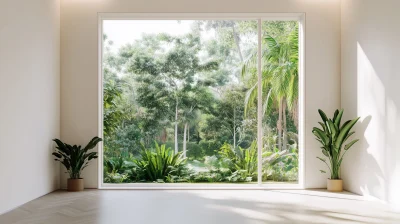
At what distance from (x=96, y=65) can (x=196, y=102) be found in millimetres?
1693

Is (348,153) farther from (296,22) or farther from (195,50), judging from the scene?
(195,50)

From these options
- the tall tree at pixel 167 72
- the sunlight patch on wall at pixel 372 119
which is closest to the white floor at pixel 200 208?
the sunlight patch on wall at pixel 372 119

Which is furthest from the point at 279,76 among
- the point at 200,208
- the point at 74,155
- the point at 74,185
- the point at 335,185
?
the point at 74,185

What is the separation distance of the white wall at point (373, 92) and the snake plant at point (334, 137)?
181 mm

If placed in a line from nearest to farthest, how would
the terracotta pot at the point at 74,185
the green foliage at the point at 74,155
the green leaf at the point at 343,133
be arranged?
the green leaf at the point at 343,133, the green foliage at the point at 74,155, the terracotta pot at the point at 74,185

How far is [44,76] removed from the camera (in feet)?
22.2

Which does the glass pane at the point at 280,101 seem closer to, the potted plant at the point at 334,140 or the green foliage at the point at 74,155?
the potted plant at the point at 334,140

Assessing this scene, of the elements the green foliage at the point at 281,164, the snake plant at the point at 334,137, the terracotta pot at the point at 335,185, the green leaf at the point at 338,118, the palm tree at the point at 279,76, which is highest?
the palm tree at the point at 279,76

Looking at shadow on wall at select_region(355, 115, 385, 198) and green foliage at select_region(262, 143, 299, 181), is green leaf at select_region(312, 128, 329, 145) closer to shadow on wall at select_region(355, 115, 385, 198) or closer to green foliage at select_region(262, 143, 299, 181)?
shadow on wall at select_region(355, 115, 385, 198)

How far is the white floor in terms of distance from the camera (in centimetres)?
502

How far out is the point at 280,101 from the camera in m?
7.61

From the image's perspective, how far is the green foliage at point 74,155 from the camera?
6.93 metres

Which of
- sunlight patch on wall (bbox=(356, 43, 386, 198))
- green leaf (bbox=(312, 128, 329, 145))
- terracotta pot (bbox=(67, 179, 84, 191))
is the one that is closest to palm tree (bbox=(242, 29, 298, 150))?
green leaf (bbox=(312, 128, 329, 145))

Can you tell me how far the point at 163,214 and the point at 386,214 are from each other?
2548mm
